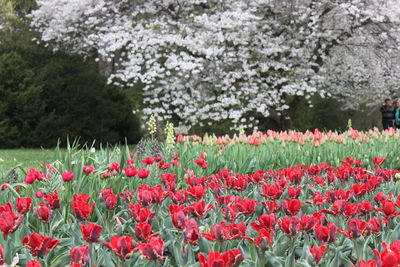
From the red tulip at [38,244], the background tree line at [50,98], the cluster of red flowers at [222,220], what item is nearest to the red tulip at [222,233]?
the cluster of red flowers at [222,220]

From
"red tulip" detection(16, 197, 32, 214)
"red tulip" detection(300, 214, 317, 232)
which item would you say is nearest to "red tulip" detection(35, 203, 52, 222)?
"red tulip" detection(16, 197, 32, 214)

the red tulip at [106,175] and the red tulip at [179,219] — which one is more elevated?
the red tulip at [179,219]

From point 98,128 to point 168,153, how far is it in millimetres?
10768

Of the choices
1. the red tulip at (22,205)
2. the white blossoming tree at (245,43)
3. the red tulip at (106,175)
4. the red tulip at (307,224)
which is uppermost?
the white blossoming tree at (245,43)

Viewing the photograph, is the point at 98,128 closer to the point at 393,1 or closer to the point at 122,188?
the point at 393,1

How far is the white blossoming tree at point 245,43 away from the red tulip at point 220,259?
917cm

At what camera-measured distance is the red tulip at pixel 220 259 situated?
1407mm

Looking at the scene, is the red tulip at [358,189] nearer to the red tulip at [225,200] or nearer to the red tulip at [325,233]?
the red tulip at [225,200]

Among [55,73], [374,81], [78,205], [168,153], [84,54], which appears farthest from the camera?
[84,54]

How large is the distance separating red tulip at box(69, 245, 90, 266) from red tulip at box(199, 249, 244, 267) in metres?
0.38

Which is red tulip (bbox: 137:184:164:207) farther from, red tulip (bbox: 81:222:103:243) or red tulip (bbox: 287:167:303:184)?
red tulip (bbox: 287:167:303:184)

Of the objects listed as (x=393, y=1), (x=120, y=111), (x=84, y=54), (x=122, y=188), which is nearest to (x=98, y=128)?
(x=120, y=111)

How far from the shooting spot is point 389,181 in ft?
10.4

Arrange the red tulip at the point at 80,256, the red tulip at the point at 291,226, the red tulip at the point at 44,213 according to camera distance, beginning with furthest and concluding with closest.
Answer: the red tulip at the point at 44,213 < the red tulip at the point at 291,226 < the red tulip at the point at 80,256
